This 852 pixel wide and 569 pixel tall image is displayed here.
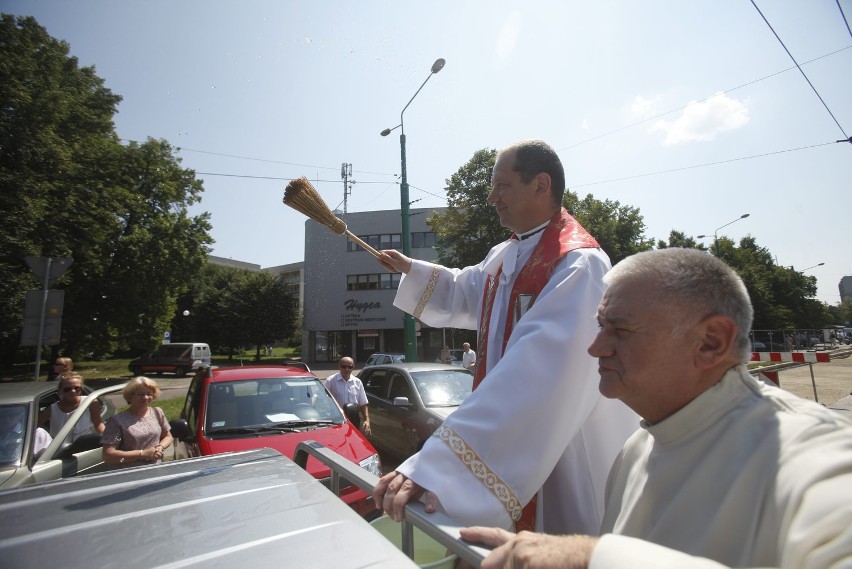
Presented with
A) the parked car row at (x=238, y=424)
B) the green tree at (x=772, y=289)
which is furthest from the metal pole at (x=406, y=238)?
the green tree at (x=772, y=289)

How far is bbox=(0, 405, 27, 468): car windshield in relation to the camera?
4223mm

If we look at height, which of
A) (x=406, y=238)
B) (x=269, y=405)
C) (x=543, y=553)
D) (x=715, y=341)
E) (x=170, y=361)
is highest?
(x=406, y=238)

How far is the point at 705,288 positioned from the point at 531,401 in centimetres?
65

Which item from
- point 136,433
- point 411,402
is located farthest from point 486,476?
point 411,402

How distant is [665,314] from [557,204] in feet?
3.86

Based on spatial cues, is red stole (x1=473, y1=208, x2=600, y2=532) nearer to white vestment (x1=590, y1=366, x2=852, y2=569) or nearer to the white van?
white vestment (x1=590, y1=366, x2=852, y2=569)

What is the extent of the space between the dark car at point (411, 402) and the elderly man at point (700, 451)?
5.25 m

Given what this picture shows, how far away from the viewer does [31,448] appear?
4.37 meters

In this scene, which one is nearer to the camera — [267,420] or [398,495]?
[398,495]

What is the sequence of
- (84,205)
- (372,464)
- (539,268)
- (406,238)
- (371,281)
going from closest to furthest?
(539,268) → (372,464) → (406,238) → (84,205) → (371,281)

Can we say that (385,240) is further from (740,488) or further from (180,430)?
(740,488)

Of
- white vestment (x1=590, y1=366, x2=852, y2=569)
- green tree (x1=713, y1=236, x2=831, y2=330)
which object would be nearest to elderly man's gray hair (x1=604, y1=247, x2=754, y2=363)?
white vestment (x1=590, y1=366, x2=852, y2=569)

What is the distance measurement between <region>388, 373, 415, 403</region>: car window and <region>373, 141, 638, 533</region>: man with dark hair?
5.14 metres

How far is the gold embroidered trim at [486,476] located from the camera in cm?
152
